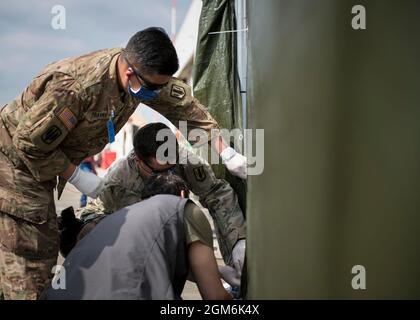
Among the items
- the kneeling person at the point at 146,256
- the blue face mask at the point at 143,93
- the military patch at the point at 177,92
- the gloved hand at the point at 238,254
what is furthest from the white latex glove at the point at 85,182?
the gloved hand at the point at 238,254

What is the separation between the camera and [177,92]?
240 centimetres

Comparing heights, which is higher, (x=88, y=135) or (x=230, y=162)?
(x=88, y=135)

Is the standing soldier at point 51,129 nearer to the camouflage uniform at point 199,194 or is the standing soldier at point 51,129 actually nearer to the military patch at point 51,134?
the military patch at point 51,134

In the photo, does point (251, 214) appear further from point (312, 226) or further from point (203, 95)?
point (203, 95)

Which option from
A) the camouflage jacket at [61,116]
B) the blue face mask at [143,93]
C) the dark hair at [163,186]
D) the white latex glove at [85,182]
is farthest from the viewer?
the white latex glove at [85,182]

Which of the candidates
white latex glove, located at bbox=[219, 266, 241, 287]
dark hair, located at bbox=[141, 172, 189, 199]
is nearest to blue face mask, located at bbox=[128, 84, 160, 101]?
dark hair, located at bbox=[141, 172, 189, 199]

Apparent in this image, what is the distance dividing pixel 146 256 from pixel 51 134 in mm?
737

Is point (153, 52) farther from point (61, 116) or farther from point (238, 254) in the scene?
point (238, 254)

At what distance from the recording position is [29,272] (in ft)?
6.36

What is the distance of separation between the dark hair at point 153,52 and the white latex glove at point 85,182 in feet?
2.12

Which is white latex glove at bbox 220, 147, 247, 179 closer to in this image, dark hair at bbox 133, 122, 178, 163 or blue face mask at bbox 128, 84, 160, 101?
dark hair at bbox 133, 122, 178, 163

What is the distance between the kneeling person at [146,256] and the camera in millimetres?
1423

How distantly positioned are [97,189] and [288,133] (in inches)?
52.1

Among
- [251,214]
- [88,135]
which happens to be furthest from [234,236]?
[251,214]
